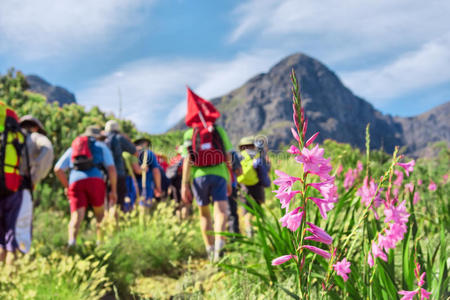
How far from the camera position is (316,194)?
3.37 m

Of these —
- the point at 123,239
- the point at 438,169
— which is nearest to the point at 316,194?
the point at 123,239

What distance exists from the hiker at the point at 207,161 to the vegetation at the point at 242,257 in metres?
0.42

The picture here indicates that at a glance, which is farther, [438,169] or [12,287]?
[438,169]

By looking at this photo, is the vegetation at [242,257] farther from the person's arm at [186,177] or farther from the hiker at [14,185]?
the person's arm at [186,177]

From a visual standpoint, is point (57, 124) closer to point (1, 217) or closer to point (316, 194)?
point (1, 217)

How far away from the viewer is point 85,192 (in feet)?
15.7

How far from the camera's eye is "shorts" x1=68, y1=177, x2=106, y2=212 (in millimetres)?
4664

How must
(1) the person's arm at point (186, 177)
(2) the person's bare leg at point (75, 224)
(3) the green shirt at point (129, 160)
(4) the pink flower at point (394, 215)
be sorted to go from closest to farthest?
(4) the pink flower at point (394, 215), (1) the person's arm at point (186, 177), (2) the person's bare leg at point (75, 224), (3) the green shirt at point (129, 160)

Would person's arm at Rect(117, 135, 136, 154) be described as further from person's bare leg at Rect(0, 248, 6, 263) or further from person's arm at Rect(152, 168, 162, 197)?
person's bare leg at Rect(0, 248, 6, 263)

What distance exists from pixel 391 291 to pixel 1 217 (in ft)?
11.8

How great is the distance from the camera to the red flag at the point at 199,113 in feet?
13.7

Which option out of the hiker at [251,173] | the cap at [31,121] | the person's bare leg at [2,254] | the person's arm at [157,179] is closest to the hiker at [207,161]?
the hiker at [251,173]

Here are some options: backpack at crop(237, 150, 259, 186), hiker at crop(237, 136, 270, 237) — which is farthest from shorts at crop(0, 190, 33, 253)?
backpack at crop(237, 150, 259, 186)

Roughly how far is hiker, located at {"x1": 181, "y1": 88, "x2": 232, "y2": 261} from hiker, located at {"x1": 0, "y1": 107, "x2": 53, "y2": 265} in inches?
67.2
